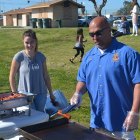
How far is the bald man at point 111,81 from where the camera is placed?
4.14 m

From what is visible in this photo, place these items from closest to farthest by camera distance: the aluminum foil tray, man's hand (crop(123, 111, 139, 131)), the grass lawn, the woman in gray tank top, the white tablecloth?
man's hand (crop(123, 111, 139, 131)), the white tablecloth, the aluminum foil tray, the woman in gray tank top, the grass lawn

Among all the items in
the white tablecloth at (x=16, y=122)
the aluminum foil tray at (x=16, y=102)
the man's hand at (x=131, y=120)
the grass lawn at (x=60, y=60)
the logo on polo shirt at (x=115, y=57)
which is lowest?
the grass lawn at (x=60, y=60)

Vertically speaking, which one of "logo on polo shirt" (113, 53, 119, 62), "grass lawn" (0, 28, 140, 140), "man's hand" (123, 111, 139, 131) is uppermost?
"logo on polo shirt" (113, 53, 119, 62)

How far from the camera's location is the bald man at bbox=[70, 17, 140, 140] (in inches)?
163

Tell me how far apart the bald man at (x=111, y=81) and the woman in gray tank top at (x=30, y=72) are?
73.1 inches

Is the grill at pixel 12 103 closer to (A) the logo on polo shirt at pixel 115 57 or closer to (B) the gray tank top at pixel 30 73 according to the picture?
(A) the logo on polo shirt at pixel 115 57

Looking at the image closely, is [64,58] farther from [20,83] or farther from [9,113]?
[9,113]

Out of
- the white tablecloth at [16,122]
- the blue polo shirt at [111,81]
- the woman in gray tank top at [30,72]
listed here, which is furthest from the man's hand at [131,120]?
the woman in gray tank top at [30,72]

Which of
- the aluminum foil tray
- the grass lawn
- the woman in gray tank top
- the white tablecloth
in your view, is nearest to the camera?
the white tablecloth

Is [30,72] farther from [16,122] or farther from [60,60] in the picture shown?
[60,60]

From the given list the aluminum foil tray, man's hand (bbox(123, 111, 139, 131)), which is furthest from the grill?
man's hand (bbox(123, 111, 139, 131))

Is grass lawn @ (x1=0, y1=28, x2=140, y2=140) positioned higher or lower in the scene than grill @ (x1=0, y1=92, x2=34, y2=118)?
lower

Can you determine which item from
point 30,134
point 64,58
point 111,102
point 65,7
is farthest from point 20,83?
point 65,7

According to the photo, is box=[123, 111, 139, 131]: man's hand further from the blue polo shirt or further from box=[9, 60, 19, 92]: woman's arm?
box=[9, 60, 19, 92]: woman's arm
